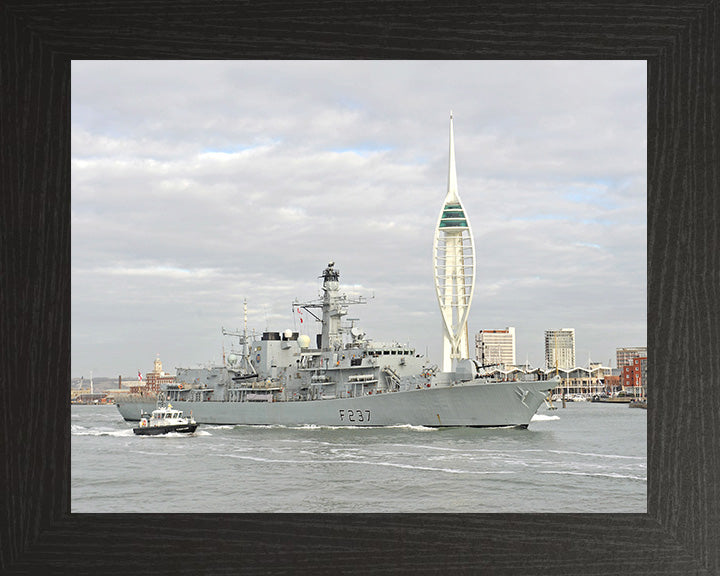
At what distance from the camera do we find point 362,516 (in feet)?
6.33

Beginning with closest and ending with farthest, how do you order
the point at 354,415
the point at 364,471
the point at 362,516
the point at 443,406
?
the point at 362,516 → the point at 364,471 → the point at 443,406 → the point at 354,415

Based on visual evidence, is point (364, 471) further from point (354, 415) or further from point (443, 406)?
point (354, 415)

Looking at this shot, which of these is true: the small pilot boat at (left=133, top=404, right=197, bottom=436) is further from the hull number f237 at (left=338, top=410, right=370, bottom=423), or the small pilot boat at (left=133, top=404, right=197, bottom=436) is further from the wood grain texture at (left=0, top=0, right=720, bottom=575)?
the wood grain texture at (left=0, top=0, right=720, bottom=575)

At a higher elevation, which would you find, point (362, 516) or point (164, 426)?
point (362, 516)

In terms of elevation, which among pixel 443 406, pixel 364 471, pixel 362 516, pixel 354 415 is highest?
pixel 362 516

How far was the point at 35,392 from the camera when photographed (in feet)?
6.32

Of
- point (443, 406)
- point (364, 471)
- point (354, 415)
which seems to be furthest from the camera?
point (354, 415)

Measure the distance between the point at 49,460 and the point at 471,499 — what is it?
27.5ft

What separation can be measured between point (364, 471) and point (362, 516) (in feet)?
32.1

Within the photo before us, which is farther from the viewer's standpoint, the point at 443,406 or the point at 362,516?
the point at 443,406

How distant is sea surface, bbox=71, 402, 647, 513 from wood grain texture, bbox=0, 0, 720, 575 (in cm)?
618

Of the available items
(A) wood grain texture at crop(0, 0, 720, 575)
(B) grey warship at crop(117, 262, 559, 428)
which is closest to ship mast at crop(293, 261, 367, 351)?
(B) grey warship at crop(117, 262, 559, 428)

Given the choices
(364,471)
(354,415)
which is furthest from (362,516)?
(354,415)

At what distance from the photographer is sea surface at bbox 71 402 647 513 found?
1042 centimetres
